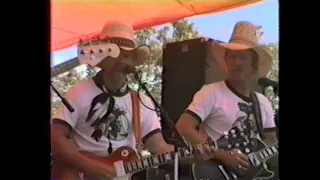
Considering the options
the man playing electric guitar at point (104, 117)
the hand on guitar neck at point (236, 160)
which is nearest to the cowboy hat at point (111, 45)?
the man playing electric guitar at point (104, 117)

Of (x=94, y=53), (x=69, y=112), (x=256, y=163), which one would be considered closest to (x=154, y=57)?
(x=94, y=53)

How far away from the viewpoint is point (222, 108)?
6.46 meters

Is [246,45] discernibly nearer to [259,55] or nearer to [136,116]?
A: [259,55]

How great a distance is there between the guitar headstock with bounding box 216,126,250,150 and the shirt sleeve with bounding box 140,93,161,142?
0.38 m

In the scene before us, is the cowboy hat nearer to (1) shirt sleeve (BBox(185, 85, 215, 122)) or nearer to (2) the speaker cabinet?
(2) the speaker cabinet

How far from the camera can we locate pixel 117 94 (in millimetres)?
6426

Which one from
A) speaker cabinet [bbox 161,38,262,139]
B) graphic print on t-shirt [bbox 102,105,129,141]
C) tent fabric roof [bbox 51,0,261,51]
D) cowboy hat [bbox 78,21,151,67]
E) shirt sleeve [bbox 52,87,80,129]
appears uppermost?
tent fabric roof [bbox 51,0,261,51]

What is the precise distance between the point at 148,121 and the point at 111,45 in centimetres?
51

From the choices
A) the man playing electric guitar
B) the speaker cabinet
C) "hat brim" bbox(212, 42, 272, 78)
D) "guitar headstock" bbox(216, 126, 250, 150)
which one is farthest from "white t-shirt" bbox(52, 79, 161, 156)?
"hat brim" bbox(212, 42, 272, 78)

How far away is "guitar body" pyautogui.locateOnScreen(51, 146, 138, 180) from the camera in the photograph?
6.39 meters

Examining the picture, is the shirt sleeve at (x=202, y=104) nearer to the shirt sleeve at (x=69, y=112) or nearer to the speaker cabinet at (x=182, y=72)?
the speaker cabinet at (x=182, y=72)
